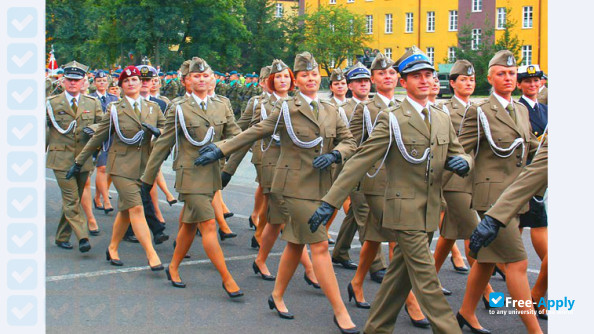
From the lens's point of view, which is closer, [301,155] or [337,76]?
[301,155]

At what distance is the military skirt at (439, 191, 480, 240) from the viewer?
6.67 metres

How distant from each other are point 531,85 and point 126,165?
13.6 ft

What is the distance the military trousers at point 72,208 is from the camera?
923 centimetres

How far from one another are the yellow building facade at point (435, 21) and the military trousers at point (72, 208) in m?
51.2

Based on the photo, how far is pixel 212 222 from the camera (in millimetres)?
7391

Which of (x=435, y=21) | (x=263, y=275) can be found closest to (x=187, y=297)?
(x=263, y=275)

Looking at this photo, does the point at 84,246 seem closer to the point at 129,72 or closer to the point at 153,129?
the point at 153,129

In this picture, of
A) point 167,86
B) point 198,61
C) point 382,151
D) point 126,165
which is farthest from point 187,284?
point 167,86

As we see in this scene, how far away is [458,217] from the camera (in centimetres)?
673

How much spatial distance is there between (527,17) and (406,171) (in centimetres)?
5637

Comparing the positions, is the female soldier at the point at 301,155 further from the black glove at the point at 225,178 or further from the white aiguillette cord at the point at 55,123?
the white aiguillette cord at the point at 55,123

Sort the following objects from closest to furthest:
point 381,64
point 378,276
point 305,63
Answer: point 305,63 → point 381,64 → point 378,276

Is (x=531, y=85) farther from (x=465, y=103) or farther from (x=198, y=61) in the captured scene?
(x=198, y=61)

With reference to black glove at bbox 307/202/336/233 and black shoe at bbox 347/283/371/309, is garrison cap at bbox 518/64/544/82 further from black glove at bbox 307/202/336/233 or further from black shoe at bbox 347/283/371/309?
black glove at bbox 307/202/336/233
